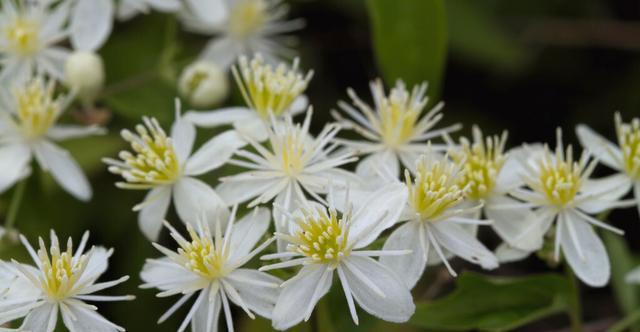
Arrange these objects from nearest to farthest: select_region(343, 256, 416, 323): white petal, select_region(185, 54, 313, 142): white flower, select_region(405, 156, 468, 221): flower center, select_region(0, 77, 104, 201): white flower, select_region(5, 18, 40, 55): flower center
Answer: select_region(343, 256, 416, 323): white petal
select_region(405, 156, 468, 221): flower center
select_region(185, 54, 313, 142): white flower
select_region(0, 77, 104, 201): white flower
select_region(5, 18, 40, 55): flower center

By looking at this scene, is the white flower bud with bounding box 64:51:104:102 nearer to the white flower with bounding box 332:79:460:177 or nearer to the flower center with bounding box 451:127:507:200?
the white flower with bounding box 332:79:460:177

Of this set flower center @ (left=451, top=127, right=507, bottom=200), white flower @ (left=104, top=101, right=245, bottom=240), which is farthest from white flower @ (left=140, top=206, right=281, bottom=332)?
flower center @ (left=451, top=127, right=507, bottom=200)

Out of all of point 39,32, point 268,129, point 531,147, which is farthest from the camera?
point 39,32

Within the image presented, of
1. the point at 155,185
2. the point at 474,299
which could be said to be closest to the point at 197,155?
the point at 155,185

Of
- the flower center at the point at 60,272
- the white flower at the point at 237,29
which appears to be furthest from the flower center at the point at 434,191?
the white flower at the point at 237,29

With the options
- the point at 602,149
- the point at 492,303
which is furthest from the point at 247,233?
the point at 602,149

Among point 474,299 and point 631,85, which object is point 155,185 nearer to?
point 474,299

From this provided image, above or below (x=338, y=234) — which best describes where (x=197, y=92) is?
above
